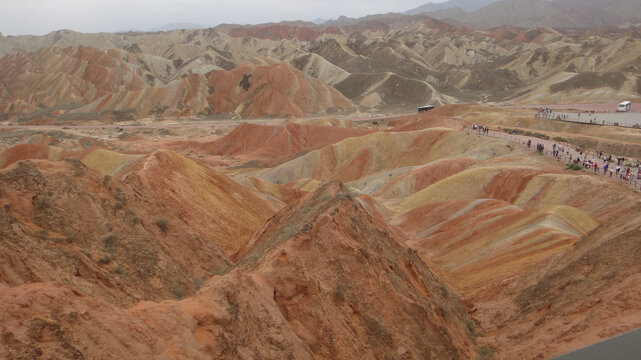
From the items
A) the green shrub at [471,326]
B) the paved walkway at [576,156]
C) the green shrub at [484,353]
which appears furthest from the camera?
the paved walkway at [576,156]

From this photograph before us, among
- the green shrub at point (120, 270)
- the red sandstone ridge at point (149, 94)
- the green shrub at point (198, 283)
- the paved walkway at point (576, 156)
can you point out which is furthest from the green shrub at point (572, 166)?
the red sandstone ridge at point (149, 94)

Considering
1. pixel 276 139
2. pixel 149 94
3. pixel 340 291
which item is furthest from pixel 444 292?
pixel 149 94

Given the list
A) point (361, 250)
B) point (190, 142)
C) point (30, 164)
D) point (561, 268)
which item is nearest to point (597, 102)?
point (190, 142)

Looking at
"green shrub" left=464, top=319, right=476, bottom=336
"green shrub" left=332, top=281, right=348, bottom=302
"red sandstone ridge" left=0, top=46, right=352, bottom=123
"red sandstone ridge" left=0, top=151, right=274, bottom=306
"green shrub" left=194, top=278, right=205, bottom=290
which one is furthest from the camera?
"red sandstone ridge" left=0, top=46, right=352, bottom=123

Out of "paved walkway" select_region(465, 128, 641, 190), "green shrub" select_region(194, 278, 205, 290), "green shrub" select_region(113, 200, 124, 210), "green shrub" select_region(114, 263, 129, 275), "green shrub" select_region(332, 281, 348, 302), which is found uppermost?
"green shrub" select_region(113, 200, 124, 210)

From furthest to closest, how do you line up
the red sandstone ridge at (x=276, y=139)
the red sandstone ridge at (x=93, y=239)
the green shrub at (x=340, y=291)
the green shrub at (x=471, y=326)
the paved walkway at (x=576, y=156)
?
1. the red sandstone ridge at (x=276, y=139)
2. the paved walkway at (x=576, y=156)
3. the green shrub at (x=471, y=326)
4. the green shrub at (x=340, y=291)
5. the red sandstone ridge at (x=93, y=239)

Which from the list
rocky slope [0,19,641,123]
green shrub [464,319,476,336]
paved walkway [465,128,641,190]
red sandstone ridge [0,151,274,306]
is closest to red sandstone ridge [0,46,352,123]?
rocky slope [0,19,641,123]

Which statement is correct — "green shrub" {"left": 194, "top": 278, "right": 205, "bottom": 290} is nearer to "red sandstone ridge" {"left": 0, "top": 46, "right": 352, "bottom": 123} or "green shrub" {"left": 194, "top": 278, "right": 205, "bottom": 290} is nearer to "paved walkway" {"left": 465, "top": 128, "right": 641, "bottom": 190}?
"paved walkway" {"left": 465, "top": 128, "right": 641, "bottom": 190}

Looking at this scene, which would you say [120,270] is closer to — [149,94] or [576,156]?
[576,156]

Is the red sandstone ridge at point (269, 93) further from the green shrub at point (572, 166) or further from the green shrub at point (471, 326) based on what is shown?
the green shrub at point (471, 326)
